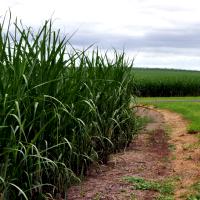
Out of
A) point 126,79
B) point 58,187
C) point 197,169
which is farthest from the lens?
point 126,79

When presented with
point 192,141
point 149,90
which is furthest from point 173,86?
point 192,141

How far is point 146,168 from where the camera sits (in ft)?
23.2

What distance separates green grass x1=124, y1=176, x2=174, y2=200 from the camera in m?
5.75

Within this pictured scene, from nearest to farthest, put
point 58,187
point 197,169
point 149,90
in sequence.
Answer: point 58,187 → point 197,169 → point 149,90

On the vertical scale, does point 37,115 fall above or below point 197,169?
above

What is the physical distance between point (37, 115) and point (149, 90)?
3080 cm

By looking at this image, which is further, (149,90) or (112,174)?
(149,90)

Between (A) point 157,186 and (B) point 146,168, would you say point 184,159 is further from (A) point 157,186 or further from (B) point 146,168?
(A) point 157,186

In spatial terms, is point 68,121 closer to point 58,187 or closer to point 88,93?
point 58,187

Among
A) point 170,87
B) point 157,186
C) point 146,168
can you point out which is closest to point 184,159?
point 146,168

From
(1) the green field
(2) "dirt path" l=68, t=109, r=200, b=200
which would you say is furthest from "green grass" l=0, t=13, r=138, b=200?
(1) the green field

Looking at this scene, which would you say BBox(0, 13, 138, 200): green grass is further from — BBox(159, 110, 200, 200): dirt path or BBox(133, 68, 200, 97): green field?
BBox(133, 68, 200, 97): green field

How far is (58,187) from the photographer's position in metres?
5.09

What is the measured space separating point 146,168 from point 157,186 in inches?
41.9
